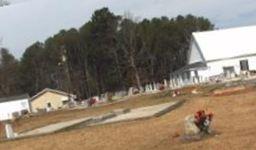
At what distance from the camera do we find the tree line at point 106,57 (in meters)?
100

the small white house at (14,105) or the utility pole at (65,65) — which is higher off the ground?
the utility pole at (65,65)

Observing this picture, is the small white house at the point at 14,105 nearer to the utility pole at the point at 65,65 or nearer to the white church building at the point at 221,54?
the utility pole at the point at 65,65

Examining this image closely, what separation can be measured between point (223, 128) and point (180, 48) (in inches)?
3591

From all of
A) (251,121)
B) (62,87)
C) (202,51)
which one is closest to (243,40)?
(202,51)

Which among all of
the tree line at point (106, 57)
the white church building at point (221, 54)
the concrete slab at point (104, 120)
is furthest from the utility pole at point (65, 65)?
the concrete slab at point (104, 120)

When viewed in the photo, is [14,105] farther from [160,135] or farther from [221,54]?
[160,135]

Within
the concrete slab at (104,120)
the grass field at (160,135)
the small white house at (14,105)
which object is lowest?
the grass field at (160,135)

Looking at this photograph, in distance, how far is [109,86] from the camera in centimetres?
10431

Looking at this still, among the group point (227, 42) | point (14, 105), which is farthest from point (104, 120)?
point (14, 105)

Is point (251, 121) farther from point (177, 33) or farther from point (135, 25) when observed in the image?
point (177, 33)

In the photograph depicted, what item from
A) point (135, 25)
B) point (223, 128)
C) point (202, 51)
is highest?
point (135, 25)

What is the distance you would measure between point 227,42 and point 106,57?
29437mm

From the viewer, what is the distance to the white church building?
243 ft

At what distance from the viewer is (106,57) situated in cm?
10288
